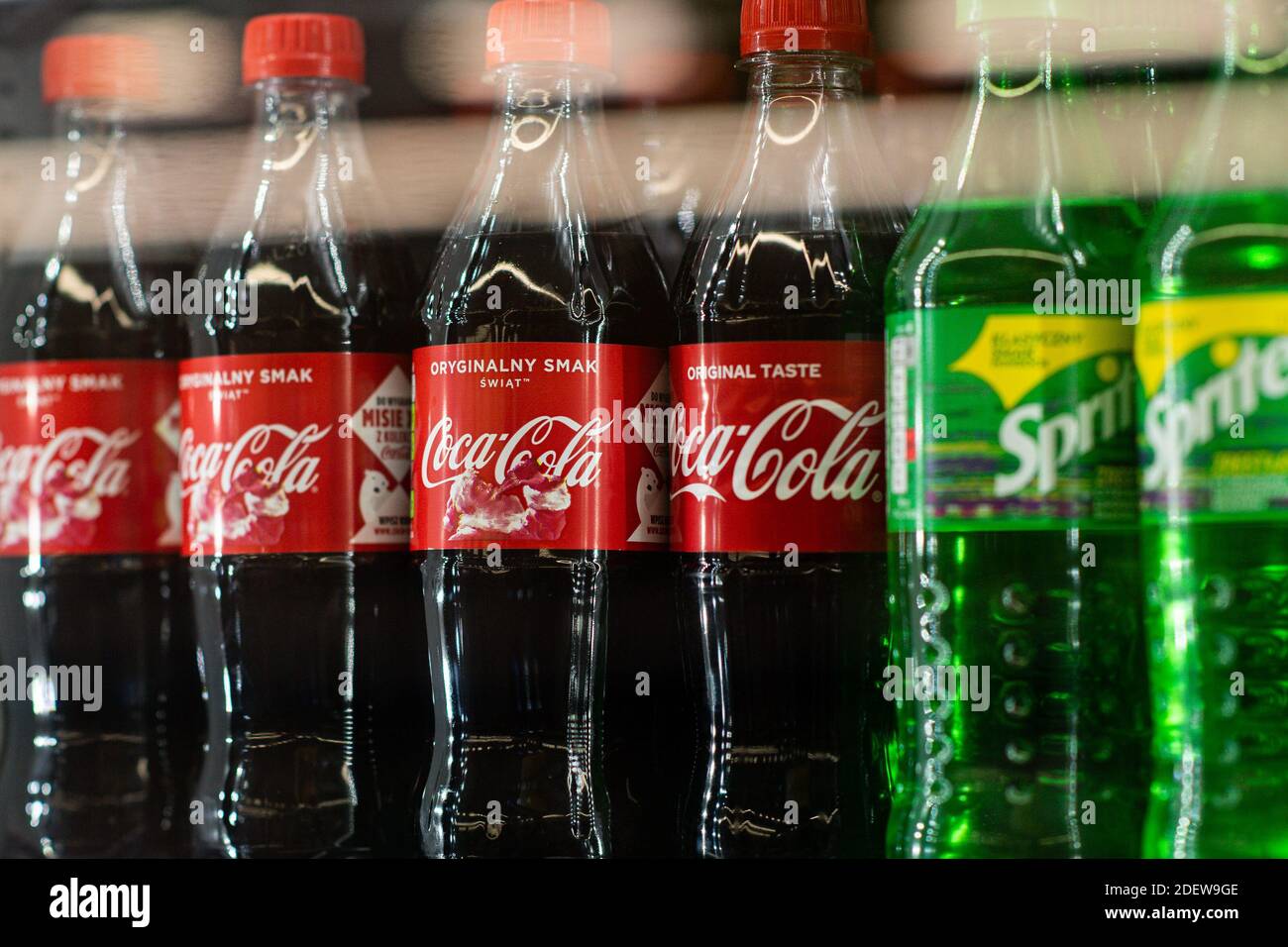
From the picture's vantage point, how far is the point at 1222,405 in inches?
44.1

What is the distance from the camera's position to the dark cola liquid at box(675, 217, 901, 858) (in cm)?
135

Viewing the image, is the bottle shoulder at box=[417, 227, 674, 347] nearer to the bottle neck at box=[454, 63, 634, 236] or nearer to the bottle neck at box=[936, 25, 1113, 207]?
the bottle neck at box=[454, 63, 634, 236]

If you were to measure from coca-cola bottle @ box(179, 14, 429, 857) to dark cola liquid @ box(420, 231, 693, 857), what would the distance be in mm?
76

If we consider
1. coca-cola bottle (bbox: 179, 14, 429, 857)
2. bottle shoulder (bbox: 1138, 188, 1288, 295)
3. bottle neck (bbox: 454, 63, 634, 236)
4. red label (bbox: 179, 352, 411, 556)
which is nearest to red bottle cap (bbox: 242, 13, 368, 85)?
coca-cola bottle (bbox: 179, 14, 429, 857)

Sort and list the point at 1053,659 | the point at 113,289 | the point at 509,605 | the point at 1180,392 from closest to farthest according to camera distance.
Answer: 1. the point at 1180,392
2. the point at 1053,659
3. the point at 509,605
4. the point at 113,289

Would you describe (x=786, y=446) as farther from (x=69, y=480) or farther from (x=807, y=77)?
(x=69, y=480)

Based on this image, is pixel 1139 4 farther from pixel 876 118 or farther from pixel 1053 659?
pixel 1053 659

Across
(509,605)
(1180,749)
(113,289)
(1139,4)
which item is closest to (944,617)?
(1180,749)

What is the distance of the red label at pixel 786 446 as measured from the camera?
1275mm

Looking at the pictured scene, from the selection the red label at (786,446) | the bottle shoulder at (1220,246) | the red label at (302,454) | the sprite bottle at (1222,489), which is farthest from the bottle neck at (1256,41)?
the red label at (302,454)

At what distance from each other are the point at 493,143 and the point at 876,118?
34cm

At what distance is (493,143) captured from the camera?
149 centimetres

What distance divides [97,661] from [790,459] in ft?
2.43

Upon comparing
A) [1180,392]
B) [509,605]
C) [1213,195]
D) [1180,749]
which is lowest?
[1180,749]
